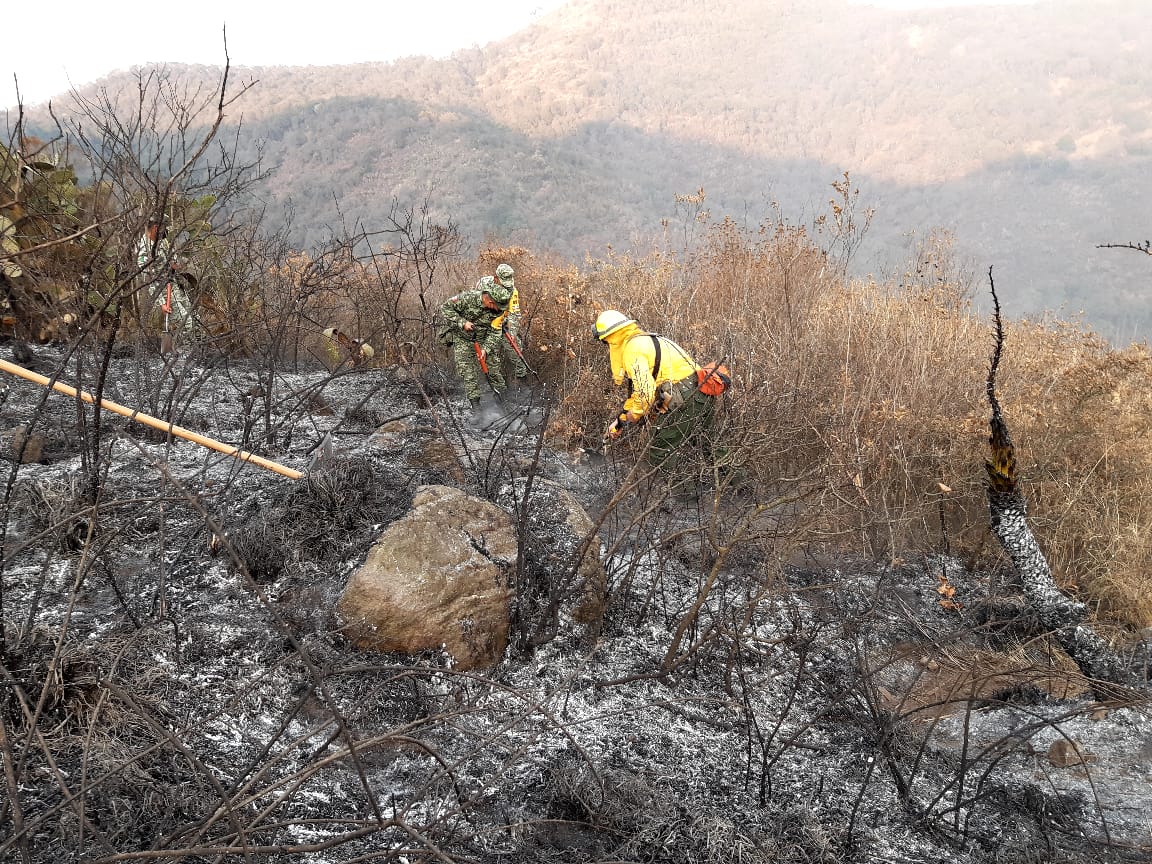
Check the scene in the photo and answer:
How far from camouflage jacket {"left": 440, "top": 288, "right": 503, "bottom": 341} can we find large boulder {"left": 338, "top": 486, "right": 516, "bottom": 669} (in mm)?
3305

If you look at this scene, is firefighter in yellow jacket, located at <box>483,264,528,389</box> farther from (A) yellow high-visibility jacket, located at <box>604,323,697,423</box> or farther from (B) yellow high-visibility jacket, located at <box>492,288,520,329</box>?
(A) yellow high-visibility jacket, located at <box>604,323,697,423</box>

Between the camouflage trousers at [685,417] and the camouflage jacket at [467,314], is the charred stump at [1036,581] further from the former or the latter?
the camouflage jacket at [467,314]

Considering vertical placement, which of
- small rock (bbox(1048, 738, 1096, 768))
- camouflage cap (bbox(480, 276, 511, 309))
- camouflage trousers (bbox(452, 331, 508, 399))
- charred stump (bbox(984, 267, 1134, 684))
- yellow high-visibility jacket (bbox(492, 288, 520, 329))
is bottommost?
small rock (bbox(1048, 738, 1096, 768))

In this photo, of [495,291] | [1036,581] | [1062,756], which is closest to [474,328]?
[495,291]

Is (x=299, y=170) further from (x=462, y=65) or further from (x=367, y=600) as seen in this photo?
(x=367, y=600)

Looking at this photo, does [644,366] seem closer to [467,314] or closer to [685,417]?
[685,417]

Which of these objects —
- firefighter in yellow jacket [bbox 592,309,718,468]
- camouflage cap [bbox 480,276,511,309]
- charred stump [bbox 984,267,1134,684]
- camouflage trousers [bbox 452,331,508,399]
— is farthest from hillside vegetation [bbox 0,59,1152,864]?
camouflage cap [bbox 480,276,511,309]

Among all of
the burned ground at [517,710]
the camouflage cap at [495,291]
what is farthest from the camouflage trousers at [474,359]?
the burned ground at [517,710]

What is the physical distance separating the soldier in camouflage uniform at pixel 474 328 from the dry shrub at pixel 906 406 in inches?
26.9

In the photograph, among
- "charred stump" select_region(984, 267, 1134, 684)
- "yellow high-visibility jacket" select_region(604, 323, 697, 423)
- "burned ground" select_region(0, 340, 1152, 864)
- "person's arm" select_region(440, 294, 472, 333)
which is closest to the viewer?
"burned ground" select_region(0, 340, 1152, 864)

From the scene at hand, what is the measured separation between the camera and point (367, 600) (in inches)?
111

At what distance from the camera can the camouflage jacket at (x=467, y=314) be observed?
6.08 metres

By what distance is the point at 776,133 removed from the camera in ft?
141

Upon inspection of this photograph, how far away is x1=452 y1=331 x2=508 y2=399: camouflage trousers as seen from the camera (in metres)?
6.27
